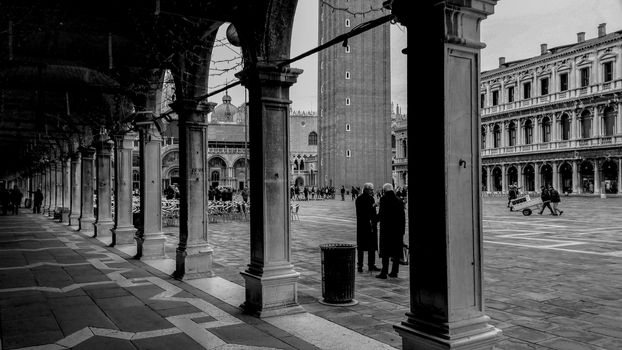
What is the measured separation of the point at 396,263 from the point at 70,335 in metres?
5.23

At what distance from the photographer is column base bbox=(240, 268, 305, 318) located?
626cm

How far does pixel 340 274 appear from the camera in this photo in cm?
678

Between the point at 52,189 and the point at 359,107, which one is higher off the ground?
the point at 359,107

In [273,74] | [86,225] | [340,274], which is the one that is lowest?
[86,225]

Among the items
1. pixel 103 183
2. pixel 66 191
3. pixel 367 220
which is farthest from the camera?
pixel 66 191

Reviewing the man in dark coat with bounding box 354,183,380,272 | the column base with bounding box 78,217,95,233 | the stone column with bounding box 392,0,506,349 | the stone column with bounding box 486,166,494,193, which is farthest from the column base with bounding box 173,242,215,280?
the stone column with bounding box 486,166,494,193

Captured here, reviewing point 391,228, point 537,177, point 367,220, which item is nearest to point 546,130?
point 537,177

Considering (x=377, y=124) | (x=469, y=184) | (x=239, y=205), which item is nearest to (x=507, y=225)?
(x=239, y=205)

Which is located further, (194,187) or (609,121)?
(609,121)

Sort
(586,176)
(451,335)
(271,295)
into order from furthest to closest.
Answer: (586,176) → (271,295) → (451,335)

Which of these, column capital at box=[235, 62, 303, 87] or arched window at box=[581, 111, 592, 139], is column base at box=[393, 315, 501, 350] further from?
arched window at box=[581, 111, 592, 139]

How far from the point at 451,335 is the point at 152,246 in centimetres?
851

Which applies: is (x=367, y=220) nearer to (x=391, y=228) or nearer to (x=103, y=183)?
(x=391, y=228)

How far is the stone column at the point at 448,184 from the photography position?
11.9 ft
